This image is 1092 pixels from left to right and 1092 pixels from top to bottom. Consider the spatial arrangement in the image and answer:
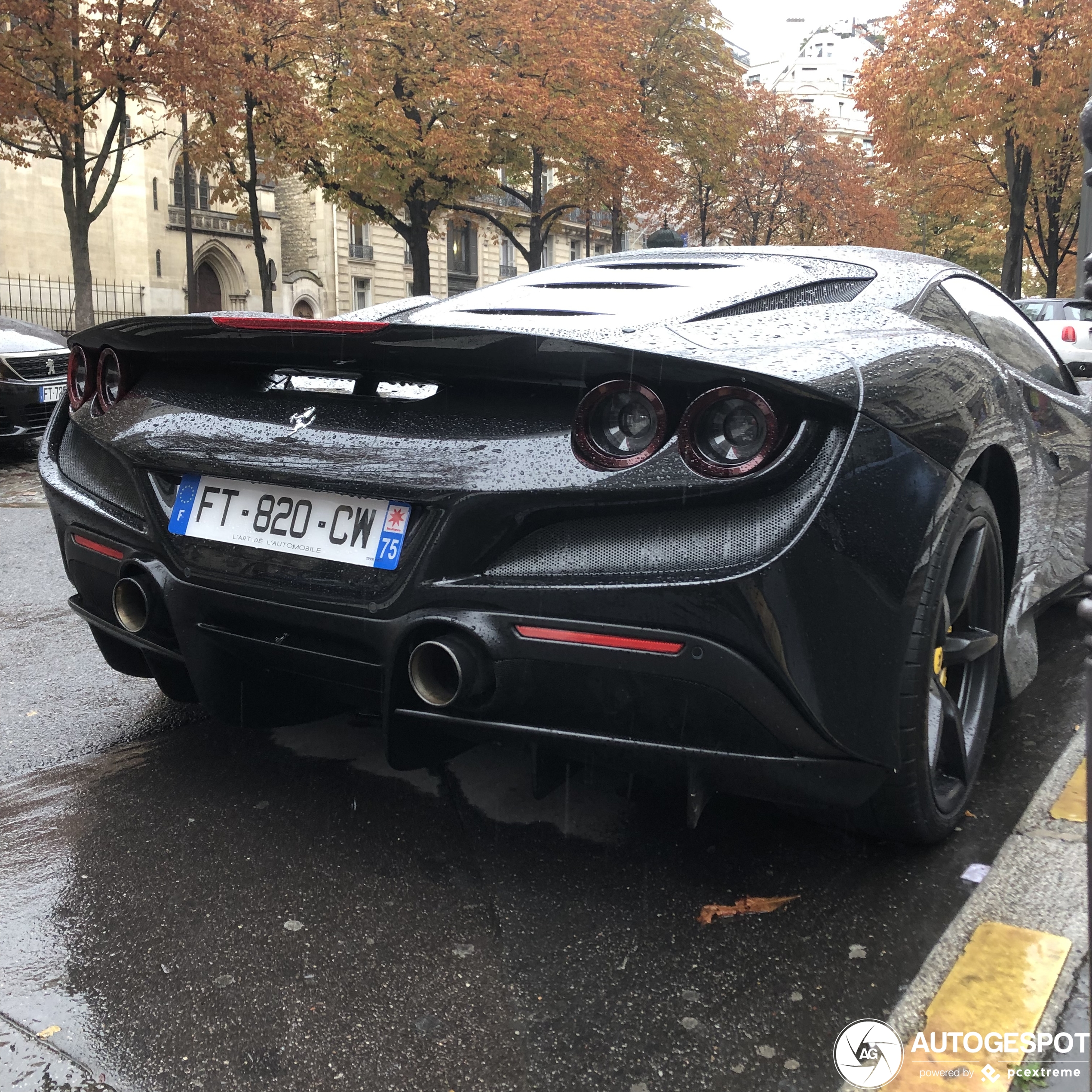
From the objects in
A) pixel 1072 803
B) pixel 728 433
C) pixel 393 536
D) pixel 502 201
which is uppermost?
pixel 502 201

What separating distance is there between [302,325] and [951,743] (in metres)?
1.70

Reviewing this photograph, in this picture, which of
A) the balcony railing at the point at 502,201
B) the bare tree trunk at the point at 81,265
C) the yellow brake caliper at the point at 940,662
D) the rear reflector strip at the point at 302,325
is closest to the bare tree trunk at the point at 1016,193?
the bare tree trunk at the point at 81,265

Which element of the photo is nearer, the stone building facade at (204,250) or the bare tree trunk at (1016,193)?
the bare tree trunk at (1016,193)

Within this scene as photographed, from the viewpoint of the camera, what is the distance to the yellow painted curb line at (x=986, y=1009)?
70.6 inches

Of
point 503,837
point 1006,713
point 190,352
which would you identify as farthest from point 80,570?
point 1006,713

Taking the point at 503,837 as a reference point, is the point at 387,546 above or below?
above

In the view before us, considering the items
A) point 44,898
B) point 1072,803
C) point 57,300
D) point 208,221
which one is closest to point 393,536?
point 44,898

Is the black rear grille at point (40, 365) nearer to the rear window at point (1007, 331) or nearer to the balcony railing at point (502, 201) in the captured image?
the rear window at point (1007, 331)

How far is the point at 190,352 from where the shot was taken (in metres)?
2.57

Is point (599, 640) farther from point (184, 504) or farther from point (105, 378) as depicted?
point (105, 378)

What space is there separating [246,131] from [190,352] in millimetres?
18846

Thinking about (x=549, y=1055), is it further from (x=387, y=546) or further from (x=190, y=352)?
(x=190, y=352)

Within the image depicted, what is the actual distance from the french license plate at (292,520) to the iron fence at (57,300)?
25.7 meters

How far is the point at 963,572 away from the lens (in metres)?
2.48
